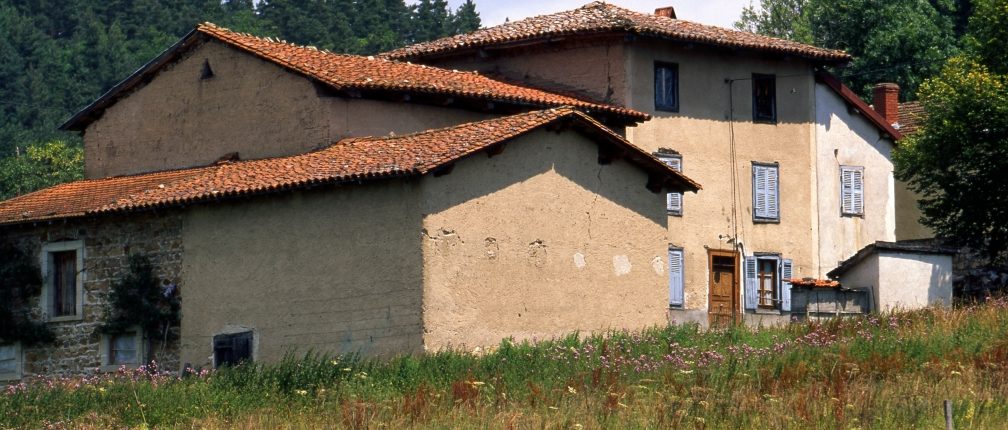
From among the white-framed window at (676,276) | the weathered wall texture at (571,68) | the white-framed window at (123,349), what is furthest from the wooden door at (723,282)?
the white-framed window at (123,349)

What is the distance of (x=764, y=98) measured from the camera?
3750 centimetres

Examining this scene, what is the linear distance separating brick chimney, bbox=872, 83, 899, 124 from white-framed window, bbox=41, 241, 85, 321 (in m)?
23.2

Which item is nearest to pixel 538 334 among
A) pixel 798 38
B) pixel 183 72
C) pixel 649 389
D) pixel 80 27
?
pixel 649 389

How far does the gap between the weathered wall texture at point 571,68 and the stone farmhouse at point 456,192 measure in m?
0.05

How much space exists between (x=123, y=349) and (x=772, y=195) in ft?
48.5

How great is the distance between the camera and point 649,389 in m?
19.8

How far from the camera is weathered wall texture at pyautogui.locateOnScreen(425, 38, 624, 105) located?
3512 cm

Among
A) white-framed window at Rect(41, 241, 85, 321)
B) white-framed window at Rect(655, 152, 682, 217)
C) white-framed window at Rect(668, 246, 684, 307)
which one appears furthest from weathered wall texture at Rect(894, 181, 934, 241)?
white-framed window at Rect(41, 241, 85, 321)

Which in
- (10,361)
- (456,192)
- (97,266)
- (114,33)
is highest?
(114,33)

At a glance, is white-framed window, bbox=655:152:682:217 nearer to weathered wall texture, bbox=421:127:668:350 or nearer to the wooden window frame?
the wooden window frame

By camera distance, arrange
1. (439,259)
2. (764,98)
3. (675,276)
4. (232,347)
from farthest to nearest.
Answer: (764,98) < (675,276) < (232,347) < (439,259)

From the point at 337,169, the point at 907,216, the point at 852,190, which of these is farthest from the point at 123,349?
the point at 907,216

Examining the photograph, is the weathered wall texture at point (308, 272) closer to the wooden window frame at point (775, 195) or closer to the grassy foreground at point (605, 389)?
the grassy foreground at point (605, 389)

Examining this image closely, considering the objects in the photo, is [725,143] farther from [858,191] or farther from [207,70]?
[207,70]
